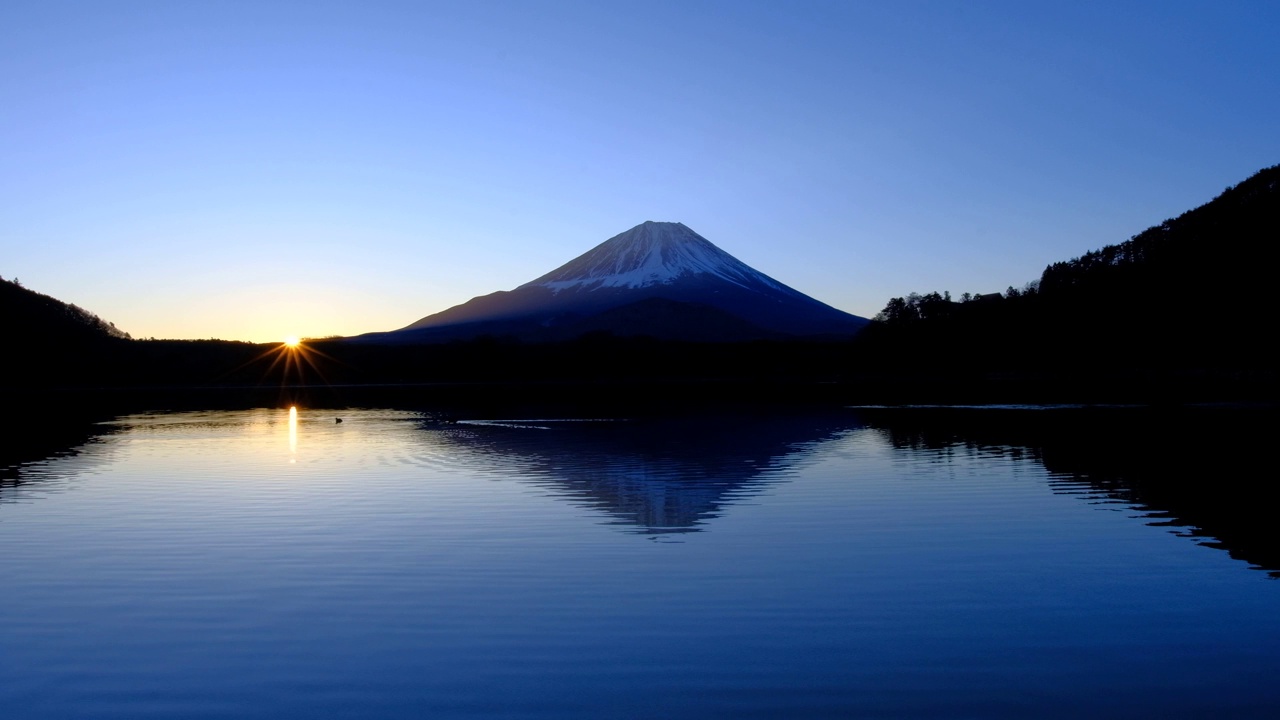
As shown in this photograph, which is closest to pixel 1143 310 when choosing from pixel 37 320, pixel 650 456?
pixel 650 456

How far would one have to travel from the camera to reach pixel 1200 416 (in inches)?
2121

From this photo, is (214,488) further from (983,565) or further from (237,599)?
(983,565)

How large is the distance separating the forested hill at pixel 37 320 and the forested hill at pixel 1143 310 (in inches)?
5156

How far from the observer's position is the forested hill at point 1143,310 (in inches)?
4619

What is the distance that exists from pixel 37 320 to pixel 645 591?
559 ft

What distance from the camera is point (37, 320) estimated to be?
157m

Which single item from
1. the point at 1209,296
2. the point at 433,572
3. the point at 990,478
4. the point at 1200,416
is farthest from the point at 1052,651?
the point at 1209,296

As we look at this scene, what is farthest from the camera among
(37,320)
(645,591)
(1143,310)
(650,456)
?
(37,320)

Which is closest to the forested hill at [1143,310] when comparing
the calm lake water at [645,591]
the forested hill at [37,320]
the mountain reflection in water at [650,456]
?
the mountain reflection in water at [650,456]

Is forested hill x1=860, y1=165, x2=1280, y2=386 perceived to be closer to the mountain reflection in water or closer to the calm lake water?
the mountain reflection in water

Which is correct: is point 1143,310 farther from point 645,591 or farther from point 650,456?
point 645,591

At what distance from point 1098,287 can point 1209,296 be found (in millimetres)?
20902

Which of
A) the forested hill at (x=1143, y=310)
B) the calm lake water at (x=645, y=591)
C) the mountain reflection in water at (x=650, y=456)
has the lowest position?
A: the calm lake water at (x=645, y=591)

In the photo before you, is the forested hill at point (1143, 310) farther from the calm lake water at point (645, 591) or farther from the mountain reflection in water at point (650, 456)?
the calm lake water at point (645, 591)
